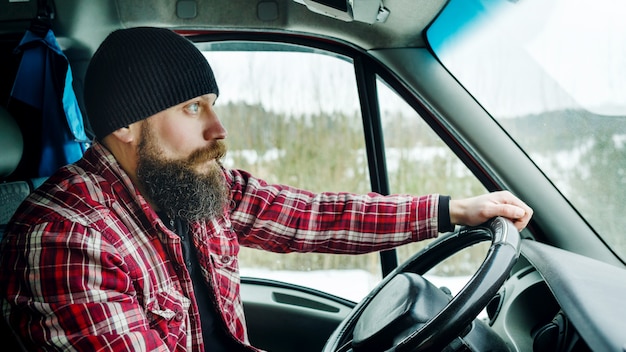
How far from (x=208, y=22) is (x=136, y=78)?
0.83 metres

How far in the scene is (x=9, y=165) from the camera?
1.59 metres

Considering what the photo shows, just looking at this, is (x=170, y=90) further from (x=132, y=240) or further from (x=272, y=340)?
(x=272, y=340)

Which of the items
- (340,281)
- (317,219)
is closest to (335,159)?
(340,281)

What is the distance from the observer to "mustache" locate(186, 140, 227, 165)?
5.04 feet

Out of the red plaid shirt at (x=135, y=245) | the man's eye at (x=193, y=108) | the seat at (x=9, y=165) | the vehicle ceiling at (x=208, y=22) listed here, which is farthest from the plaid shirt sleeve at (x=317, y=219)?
the vehicle ceiling at (x=208, y=22)

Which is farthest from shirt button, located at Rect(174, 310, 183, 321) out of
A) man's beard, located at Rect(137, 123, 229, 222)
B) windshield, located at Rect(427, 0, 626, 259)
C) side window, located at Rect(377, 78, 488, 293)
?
windshield, located at Rect(427, 0, 626, 259)

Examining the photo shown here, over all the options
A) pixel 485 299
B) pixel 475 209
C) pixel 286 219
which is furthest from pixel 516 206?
pixel 286 219

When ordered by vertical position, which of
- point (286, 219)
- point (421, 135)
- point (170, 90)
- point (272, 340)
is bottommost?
point (272, 340)

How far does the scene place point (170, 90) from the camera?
4.95ft

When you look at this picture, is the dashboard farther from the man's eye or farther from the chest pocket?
the man's eye

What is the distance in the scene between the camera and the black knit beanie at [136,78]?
1.46 metres

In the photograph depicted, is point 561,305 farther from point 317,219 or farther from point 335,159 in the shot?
point 335,159

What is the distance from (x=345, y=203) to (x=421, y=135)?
58 cm

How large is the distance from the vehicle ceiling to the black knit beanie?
0.68 meters
